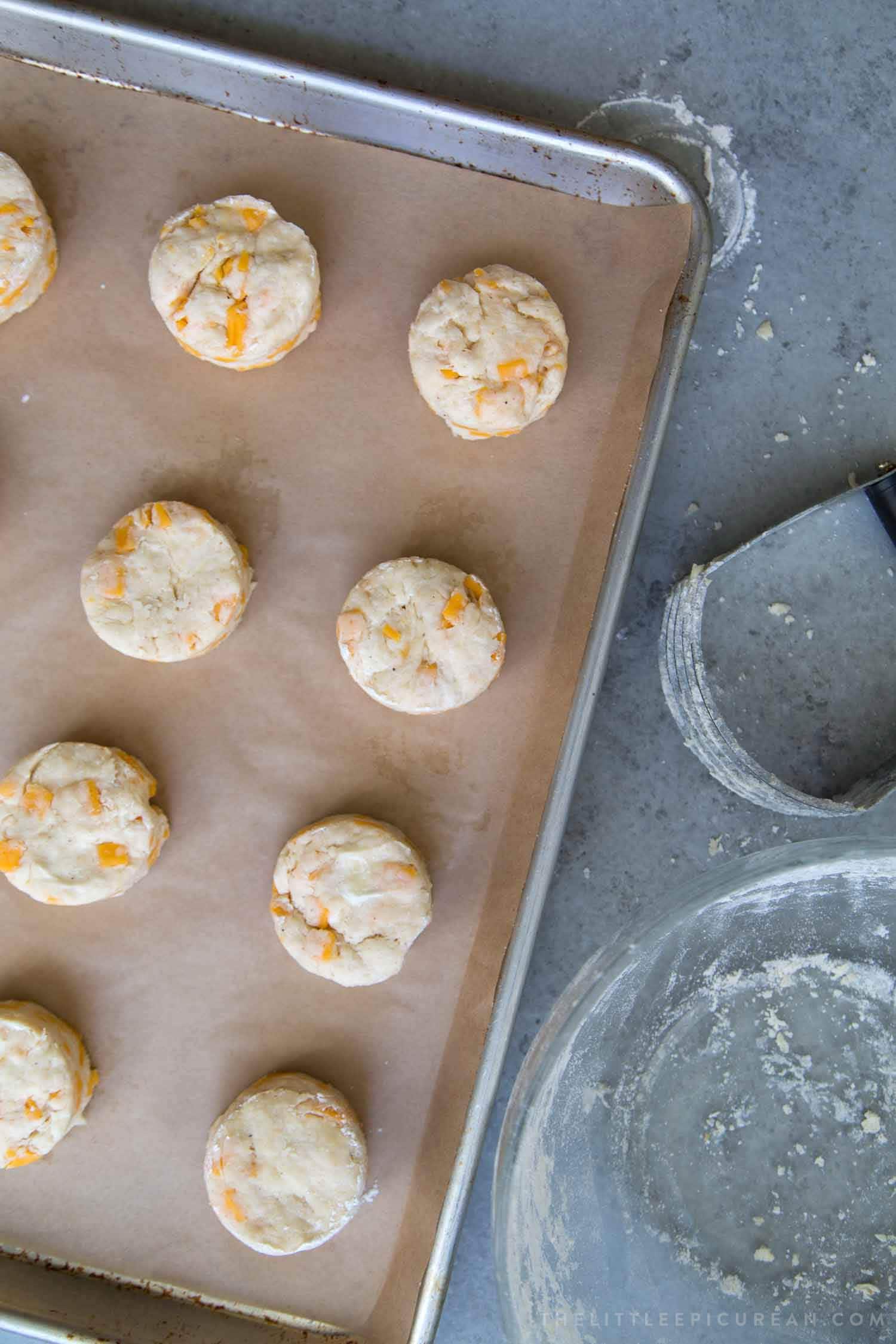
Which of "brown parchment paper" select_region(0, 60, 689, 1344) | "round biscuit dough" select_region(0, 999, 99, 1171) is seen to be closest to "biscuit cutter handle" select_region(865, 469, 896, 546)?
"brown parchment paper" select_region(0, 60, 689, 1344)

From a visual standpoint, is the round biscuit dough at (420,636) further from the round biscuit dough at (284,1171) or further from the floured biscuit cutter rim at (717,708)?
the round biscuit dough at (284,1171)

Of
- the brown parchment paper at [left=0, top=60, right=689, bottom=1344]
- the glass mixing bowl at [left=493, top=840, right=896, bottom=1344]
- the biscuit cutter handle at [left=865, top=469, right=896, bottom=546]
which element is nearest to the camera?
the glass mixing bowl at [left=493, top=840, right=896, bottom=1344]

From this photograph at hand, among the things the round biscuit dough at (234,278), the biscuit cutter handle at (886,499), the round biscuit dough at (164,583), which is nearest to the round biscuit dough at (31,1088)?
the round biscuit dough at (164,583)

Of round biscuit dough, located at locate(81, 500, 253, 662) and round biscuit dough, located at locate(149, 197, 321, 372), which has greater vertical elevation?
round biscuit dough, located at locate(149, 197, 321, 372)

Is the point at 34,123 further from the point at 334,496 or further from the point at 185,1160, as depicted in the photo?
the point at 185,1160

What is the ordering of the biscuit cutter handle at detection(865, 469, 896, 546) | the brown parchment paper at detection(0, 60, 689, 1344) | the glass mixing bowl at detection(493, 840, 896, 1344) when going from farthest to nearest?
1. the biscuit cutter handle at detection(865, 469, 896, 546)
2. the brown parchment paper at detection(0, 60, 689, 1344)
3. the glass mixing bowl at detection(493, 840, 896, 1344)

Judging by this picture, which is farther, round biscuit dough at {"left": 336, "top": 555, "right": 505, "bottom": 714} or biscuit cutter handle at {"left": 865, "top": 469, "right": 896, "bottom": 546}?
biscuit cutter handle at {"left": 865, "top": 469, "right": 896, "bottom": 546}

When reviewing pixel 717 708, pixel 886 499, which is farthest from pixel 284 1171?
pixel 886 499

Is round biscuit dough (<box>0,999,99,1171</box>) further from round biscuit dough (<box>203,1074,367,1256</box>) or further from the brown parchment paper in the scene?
round biscuit dough (<box>203,1074,367,1256</box>)
